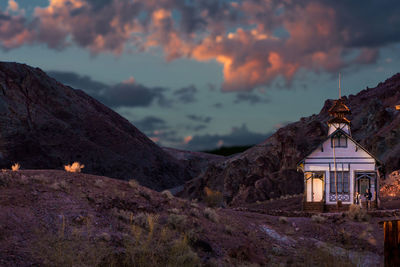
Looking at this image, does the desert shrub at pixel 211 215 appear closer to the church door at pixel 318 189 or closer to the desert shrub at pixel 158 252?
the desert shrub at pixel 158 252

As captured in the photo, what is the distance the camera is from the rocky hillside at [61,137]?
86.7 metres

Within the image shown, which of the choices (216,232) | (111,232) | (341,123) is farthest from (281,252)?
(341,123)

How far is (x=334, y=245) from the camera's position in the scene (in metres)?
22.6

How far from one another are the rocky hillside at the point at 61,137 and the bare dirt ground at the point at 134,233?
217 ft

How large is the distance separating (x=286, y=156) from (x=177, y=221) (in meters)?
53.2

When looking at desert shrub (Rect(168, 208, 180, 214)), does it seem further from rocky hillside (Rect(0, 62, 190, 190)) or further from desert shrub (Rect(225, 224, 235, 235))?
rocky hillside (Rect(0, 62, 190, 190))

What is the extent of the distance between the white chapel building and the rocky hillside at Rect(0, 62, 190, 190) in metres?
59.7

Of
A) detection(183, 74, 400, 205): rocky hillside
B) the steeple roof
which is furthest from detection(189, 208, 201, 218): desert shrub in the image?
detection(183, 74, 400, 205): rocky hillside

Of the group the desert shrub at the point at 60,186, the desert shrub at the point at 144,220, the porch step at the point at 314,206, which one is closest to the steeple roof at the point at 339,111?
the porch step at the point at 314,206

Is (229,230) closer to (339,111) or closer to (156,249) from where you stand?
(156,249)

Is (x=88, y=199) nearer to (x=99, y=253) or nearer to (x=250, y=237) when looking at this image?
(x=99, y=253)

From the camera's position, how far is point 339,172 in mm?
36375

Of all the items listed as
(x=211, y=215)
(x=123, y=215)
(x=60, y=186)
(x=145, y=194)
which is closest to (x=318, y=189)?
(x=211, y=215)

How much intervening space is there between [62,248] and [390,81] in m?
108
